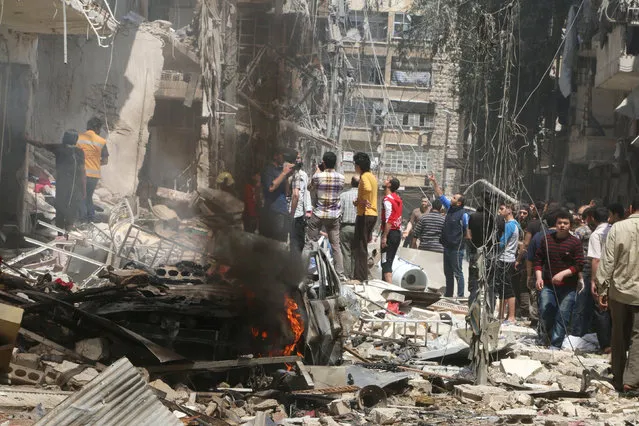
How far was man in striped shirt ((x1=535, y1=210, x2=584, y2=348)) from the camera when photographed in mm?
11031

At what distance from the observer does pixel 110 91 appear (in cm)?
2066

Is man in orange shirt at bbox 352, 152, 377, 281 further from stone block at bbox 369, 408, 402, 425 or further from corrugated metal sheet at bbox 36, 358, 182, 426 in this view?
corrugated metal sheet at bbox 36, 358, 182, 426

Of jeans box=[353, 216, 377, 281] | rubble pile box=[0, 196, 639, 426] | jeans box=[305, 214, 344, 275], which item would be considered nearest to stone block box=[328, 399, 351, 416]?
rubble pile box=[0, 196, 639, 426]

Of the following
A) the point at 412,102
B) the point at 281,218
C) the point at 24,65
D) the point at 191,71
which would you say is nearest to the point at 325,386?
the point at 281,218

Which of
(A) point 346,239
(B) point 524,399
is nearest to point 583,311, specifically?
(B) point 524,399

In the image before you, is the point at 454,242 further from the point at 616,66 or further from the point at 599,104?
the point at 599,104

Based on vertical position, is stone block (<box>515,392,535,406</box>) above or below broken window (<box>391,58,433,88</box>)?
below

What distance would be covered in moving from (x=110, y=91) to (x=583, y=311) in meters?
12.1

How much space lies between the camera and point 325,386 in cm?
804

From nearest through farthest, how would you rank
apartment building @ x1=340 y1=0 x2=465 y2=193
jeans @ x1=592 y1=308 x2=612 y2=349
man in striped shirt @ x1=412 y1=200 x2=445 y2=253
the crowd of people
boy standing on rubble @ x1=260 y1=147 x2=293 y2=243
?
the crowd of people, jeans @ x1=592 y1=308 x2=612 y2=349, boy standing on rubble @ x1=260 y1=147 x2=293 y2=243, man in striped shirt @ x1=412 y1=200 x2=445 y2=253, apartment building @ x1=340 y1=0 x2=465 y2=193

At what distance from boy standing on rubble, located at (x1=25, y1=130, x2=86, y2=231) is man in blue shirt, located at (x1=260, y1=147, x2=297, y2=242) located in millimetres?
3588

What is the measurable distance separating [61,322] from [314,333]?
2.04 metres

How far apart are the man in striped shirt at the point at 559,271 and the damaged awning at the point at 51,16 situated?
21.5ft

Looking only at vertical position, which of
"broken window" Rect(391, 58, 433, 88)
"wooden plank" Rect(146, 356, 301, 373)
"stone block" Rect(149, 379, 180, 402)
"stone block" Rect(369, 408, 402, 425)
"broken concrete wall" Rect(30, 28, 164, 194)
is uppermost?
"broken window" Rect(391, 58, 433, 88)
